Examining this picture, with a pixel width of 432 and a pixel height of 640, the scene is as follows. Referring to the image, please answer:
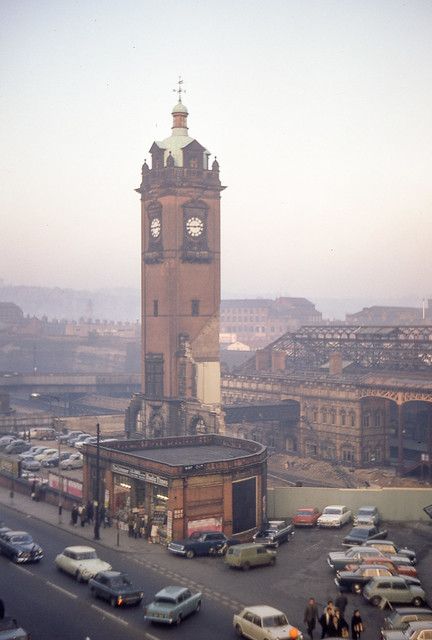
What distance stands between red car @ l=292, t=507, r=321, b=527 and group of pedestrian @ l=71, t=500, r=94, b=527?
13.7 metres

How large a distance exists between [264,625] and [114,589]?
25.9ft

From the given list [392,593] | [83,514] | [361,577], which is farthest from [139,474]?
[392,593]

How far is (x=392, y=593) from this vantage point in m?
38.9

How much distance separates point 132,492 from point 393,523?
1857 centimetres

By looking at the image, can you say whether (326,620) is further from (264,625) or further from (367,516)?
(367,516)

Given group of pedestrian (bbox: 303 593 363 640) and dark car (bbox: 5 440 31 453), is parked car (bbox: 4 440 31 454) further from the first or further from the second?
group of pedestrian (bbox: 303 593 363 640)

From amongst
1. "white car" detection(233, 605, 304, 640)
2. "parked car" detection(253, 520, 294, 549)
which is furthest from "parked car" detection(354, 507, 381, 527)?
"white car" detection(233, 605, 304, 640)

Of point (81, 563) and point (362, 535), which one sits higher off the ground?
point (81, 563)

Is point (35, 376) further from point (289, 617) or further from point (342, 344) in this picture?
point (289, 617)

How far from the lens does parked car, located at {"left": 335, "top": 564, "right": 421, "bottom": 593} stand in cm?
4084

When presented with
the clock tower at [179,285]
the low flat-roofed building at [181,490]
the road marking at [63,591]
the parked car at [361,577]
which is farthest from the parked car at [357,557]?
the clock tower at [179,285]

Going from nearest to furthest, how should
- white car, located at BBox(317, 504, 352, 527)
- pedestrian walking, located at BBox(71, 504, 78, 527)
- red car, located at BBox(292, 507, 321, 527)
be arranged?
pedestrian walking, located at BBox(71, 504, 78, 527) < white car, located at BBox(317, 504, 352, 527) < red car, located at BBox(292, 507, 321, 527)

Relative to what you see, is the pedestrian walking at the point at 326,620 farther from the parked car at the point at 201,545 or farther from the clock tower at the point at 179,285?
the clock tower at the point at 179,285

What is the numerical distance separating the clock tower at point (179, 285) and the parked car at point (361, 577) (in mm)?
45329
